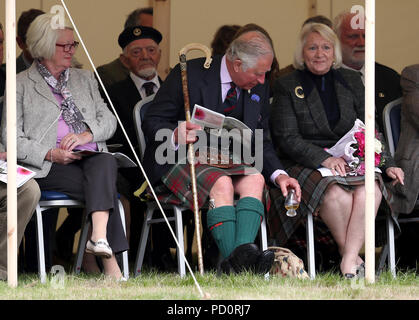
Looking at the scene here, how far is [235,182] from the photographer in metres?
5.88

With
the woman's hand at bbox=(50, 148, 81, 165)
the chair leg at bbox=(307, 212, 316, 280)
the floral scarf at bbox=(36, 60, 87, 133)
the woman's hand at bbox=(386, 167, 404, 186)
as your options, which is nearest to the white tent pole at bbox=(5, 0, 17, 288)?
the woman's hand at bbox=(50, 148, 81, 165)

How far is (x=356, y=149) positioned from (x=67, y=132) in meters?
1.61

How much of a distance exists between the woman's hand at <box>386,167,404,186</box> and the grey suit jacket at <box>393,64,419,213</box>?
0.04 m

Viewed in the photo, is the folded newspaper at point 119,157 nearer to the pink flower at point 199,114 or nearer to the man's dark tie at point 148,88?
the pink flower at point 199,114

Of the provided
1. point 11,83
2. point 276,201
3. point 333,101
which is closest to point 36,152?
point 11,83

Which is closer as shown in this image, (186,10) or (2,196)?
(2,196)

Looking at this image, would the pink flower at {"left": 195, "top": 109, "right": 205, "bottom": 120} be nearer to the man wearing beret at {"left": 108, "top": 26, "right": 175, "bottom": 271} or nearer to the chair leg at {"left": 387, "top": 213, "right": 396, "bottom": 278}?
the man wearing beret at {"left": 108, "top": 26, "right": 175, "bottom": 271}

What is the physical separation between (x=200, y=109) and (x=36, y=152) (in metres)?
0.91

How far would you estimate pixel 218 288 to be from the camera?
504 cm

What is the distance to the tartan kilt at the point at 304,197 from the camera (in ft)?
19.5

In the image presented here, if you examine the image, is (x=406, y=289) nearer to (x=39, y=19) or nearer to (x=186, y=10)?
(x=39, y=19)

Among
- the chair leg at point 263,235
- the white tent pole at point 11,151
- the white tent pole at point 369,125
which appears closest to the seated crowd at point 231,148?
the chair leg at point 263,235

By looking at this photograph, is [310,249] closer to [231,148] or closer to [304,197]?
[304,197]
